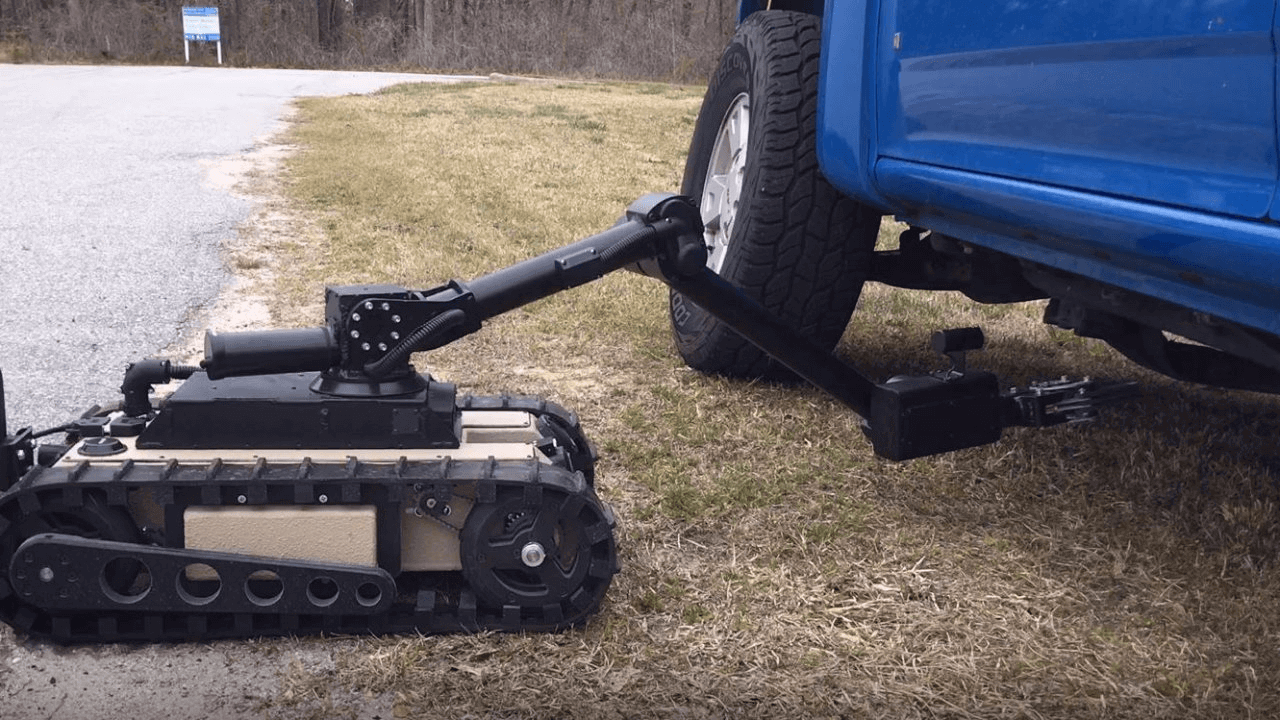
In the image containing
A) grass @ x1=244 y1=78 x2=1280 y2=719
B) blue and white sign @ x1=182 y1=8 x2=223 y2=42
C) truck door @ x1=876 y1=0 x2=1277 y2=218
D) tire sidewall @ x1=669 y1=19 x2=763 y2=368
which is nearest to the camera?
truck door @ x1=876 y1=0 x2=1277 y2=218

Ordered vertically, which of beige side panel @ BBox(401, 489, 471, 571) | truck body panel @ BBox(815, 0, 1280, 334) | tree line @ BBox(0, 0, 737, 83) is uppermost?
truck body panel @ BBox(815, 0, 1280, 334)

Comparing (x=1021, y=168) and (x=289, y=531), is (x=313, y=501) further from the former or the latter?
(x=1021, y=168)

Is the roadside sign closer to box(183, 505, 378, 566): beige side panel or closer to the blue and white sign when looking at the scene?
the blue and white sign

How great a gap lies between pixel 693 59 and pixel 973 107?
24406 millimetres

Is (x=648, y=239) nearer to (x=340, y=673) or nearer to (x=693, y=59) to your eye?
(x=340, y=673)

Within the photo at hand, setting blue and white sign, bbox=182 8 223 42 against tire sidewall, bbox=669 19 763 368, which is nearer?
tire sidewall, bbox=669 19 763 368

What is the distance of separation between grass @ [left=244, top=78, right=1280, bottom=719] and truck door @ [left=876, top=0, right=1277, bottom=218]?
0.94 m

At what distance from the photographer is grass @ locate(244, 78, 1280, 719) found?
7.68 ft

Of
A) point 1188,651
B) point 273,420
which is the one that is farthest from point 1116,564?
point 273,420

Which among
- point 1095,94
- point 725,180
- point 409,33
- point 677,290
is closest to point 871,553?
point 677,290

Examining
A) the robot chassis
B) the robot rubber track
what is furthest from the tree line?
A: the robot rubber track

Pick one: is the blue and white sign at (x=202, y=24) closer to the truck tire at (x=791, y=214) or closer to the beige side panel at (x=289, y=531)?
the truck tire at (x=791, y=214)

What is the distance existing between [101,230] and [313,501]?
5567 mm

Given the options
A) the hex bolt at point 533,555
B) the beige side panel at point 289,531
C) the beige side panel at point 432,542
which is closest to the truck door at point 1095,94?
the hex bolt at point 533,555
